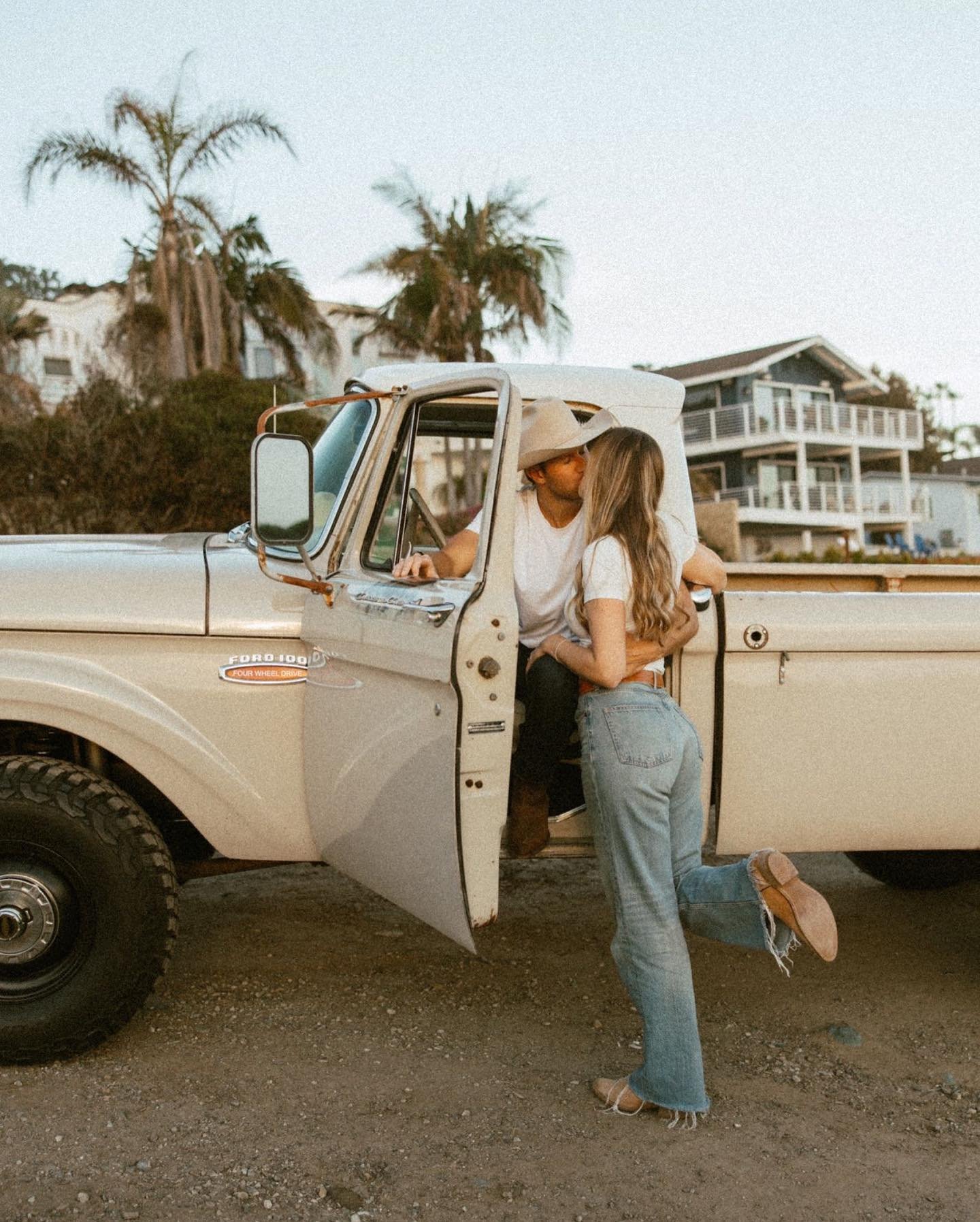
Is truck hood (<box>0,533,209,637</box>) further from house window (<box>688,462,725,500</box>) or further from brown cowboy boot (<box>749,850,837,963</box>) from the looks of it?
house window (<box>688,462,725,500</box>)

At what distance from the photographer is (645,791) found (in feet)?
10.5

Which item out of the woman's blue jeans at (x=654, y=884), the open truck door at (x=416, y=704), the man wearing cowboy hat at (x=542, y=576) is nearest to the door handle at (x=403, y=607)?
the open truck door at (x=416, y=704)

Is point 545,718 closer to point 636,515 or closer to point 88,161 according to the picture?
point 636,515

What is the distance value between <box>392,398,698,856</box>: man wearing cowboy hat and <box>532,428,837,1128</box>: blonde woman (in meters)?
0.08

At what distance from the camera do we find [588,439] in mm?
3611

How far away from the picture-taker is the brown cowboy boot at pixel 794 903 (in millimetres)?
3045

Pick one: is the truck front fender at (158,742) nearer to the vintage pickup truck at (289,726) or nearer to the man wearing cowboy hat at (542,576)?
the vintage pickup truck at (289,726)

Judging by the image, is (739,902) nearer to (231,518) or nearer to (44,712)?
(44,712)

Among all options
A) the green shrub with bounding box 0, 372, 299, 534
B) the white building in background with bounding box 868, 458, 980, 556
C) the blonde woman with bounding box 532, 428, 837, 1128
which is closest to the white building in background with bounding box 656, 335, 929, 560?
the white building in background with bounding box 868, 458, 980, 556

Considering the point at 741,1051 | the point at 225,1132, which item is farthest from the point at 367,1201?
the point at 741,1051

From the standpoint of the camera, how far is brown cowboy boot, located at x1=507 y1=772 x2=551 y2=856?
11.2 ft

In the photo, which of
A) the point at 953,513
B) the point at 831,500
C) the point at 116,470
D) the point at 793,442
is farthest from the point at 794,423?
the point at 116,470

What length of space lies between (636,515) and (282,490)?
977 millimetres

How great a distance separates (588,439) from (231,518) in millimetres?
15571
